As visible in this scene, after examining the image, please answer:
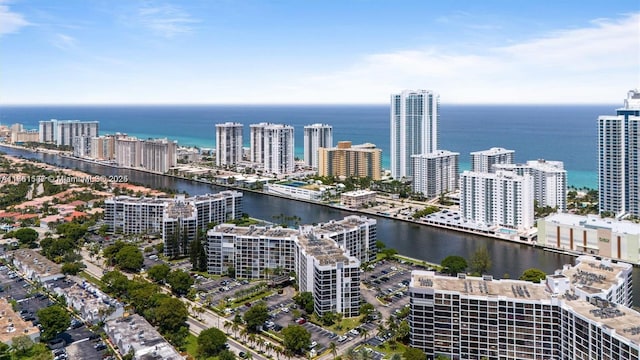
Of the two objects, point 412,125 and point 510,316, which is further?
point 412,125

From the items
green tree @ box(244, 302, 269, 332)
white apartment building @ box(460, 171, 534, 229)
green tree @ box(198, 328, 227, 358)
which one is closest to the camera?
green tree @ box(198, 328, 227, 358)

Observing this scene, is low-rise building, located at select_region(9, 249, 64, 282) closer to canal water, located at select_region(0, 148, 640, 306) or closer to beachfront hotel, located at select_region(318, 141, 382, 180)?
canal water, located at select_region(0, 148, 640, 306)

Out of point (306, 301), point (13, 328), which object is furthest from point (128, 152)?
point (306, 301)

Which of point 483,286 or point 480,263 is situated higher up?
point 483,286

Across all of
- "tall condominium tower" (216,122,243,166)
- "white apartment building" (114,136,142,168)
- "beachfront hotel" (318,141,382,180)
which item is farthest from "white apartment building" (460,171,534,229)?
"white apartment building" (114,136,142,168)

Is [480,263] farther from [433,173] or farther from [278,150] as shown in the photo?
[278,150]
